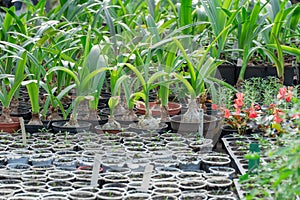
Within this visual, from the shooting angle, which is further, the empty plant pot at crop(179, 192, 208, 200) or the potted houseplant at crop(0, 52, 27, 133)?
the potted houseplant at crop(0, 52, 27, 133)

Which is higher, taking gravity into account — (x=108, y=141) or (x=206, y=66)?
(x=206, y=66)

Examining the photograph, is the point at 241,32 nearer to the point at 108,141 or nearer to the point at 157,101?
the point at 157,101

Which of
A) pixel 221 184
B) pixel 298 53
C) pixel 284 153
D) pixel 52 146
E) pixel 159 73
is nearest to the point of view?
pixel 284 153

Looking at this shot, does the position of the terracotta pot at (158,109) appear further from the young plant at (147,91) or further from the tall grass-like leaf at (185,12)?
the tall grass-like leaf at (185,12)

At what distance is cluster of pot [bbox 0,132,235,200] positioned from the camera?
7.93 ft

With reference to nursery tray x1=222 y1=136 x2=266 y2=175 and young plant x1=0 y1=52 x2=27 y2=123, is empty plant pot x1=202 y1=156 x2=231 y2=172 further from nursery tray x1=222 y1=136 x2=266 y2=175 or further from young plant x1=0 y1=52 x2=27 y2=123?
young plant x1=0 y1=52 x2=27 y2=123

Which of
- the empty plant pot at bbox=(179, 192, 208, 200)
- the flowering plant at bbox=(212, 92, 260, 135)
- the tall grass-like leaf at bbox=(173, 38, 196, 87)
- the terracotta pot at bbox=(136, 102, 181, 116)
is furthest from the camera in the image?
the terracotta pot at bbox=(136, 102, 181, 116)

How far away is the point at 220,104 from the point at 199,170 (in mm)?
802

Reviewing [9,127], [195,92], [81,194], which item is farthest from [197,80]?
[81,194]

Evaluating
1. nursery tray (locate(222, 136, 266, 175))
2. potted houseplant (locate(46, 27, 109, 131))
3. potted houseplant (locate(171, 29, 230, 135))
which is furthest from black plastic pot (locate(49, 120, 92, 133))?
nursery tray (locate(222, 136, 266, 175))

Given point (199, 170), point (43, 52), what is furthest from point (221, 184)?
point (43, 52)

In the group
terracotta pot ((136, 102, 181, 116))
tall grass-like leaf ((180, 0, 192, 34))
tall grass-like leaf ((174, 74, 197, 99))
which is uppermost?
tall grass-like leaf ((180, 0, 192, 34))

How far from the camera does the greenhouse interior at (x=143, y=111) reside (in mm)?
2520

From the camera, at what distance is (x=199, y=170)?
271cm
